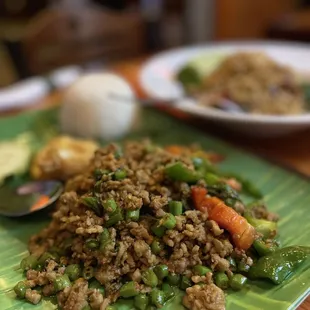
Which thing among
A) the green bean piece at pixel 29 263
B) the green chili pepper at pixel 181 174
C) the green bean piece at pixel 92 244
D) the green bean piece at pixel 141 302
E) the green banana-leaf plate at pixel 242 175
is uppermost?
the green chili pepper at pixel 181 174

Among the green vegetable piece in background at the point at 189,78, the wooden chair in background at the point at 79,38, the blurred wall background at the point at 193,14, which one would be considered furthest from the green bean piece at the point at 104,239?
the blurred wall background at the point at 193,14

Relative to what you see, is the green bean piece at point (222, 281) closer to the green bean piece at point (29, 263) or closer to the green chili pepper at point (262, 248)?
the green chili pepper at point (262, 248)

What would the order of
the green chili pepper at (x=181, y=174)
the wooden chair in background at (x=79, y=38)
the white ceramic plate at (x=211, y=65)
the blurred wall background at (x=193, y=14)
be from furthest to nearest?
the blurred wall background at (x=193, y=14) < the wooden chair in background at (x=79, y=38) < the white ceramic plate at (x=211, y=65) < the green chili pepper at (x=181, y=174)

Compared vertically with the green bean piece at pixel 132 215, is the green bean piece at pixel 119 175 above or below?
above

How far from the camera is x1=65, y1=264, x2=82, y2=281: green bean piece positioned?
1.13 meters

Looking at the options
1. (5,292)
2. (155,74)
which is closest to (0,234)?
(5,292)

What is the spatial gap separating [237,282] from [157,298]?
0.63 ft

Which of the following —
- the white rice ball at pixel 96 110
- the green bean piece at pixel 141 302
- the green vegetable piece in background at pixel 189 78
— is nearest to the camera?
the green bean piece at pixel 141 302

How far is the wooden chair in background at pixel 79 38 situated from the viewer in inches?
112

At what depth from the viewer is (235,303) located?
1.05 metres

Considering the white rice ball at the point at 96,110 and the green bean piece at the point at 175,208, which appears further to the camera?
the white rice ball at the point at 96,110

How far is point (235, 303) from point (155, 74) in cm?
139

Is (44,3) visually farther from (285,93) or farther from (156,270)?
(156,270)

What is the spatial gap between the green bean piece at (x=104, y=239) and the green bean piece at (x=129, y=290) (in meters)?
0.10
